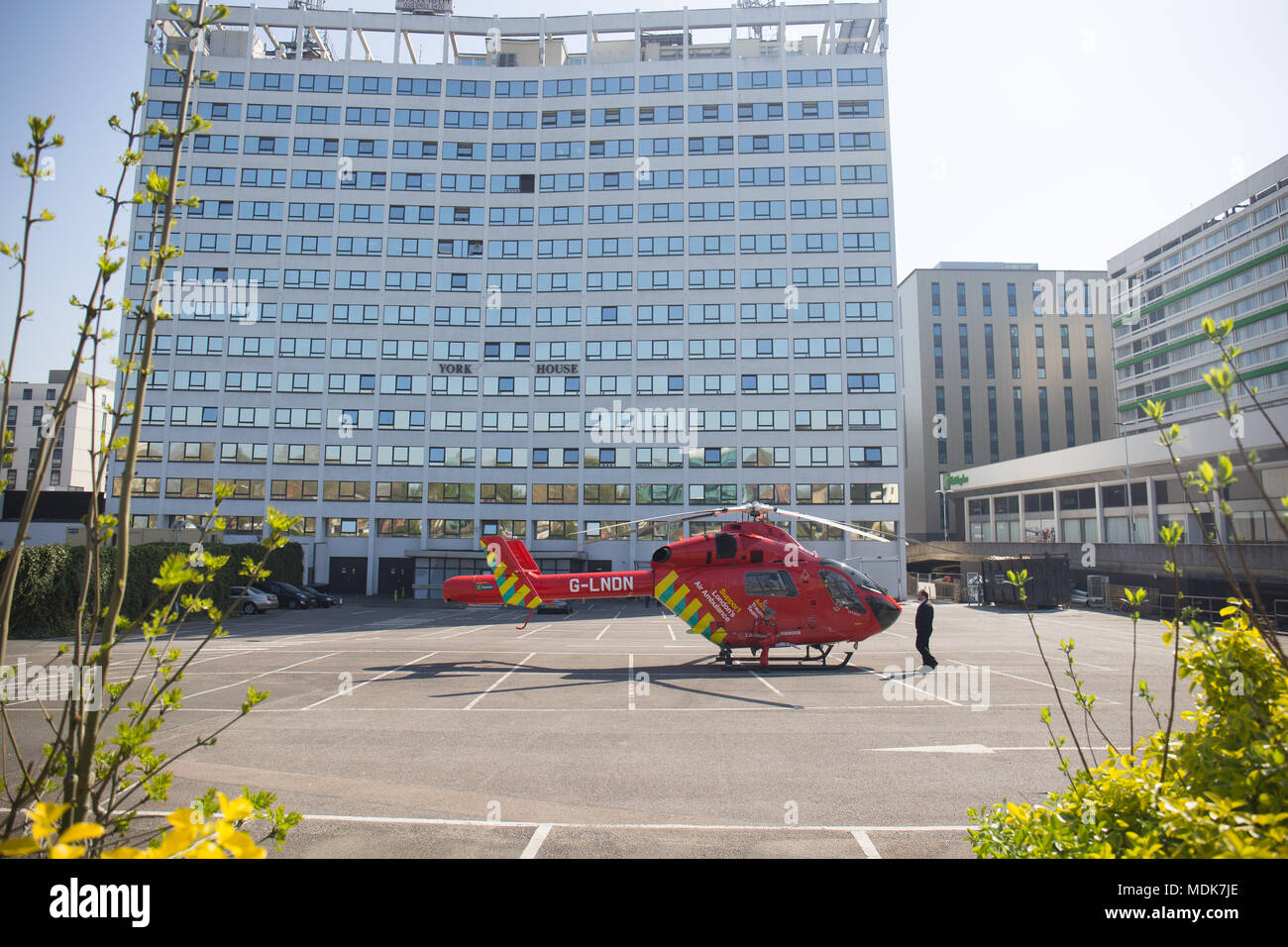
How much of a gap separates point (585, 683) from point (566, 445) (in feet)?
112

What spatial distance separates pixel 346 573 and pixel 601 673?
126ft

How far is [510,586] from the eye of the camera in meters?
18.3

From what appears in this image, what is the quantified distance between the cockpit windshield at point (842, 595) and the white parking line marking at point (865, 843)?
10.5m

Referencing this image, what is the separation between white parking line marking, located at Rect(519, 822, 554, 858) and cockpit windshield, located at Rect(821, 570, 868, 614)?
11601mm

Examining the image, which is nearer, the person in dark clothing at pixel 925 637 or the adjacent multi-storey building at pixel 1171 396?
the person in dark clothing at pixel 925 637

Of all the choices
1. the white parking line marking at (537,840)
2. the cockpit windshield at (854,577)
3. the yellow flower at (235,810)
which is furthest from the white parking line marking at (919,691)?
the yellow flower at (235,810)

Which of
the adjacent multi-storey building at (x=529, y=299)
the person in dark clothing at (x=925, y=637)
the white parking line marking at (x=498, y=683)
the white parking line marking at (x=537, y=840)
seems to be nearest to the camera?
the white parking line marking at (x=537, y=840)

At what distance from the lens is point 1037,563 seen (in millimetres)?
38250

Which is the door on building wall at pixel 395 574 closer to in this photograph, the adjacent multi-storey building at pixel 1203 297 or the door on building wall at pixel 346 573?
the door on building wall at pixel 346 573

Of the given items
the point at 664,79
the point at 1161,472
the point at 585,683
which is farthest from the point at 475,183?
the point at 1161,472

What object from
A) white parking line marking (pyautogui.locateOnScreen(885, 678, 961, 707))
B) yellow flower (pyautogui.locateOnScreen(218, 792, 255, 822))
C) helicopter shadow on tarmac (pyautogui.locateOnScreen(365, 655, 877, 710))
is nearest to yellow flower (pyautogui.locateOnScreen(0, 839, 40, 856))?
yellow flower (pyautogui.locateOnScreen(218, 792, 255, 822))

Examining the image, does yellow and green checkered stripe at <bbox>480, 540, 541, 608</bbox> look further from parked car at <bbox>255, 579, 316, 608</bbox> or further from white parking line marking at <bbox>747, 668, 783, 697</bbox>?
parked car at <bbox>255, 579, 316, 608</bbox>

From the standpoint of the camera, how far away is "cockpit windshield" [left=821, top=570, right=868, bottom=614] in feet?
55.5

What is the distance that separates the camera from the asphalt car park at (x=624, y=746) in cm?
676
